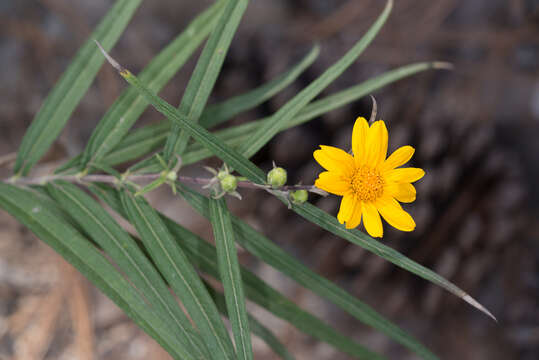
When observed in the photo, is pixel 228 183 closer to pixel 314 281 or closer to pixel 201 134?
pixel 201 134

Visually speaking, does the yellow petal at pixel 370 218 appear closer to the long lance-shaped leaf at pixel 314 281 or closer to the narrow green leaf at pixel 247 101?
the long lance-shaped leaf at pixel 314 281

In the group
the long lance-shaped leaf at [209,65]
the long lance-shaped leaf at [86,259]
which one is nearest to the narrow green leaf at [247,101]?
the long lance-shaped leaf at [209,65]

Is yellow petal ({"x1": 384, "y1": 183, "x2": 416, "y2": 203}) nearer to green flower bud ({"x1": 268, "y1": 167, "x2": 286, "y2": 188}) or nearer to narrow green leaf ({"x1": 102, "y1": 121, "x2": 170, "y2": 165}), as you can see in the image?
green flower bud ({"x1": 268, "y1": 167, "x2": 286, "y2": 188})

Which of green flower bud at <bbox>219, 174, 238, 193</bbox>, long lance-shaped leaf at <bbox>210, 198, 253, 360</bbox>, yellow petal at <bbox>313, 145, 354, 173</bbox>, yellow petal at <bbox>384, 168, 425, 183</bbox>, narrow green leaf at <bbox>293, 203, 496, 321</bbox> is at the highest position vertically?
yellow petal at <bbox>384, 168, 425, 183</bbox>

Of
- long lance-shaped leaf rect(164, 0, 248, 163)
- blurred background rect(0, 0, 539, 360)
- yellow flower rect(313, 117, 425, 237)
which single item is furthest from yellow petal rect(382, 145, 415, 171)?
blurred background rect(0, 0, 539, 360)

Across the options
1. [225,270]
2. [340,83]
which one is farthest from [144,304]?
[340,83]

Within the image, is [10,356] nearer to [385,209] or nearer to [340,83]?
[385,209]
